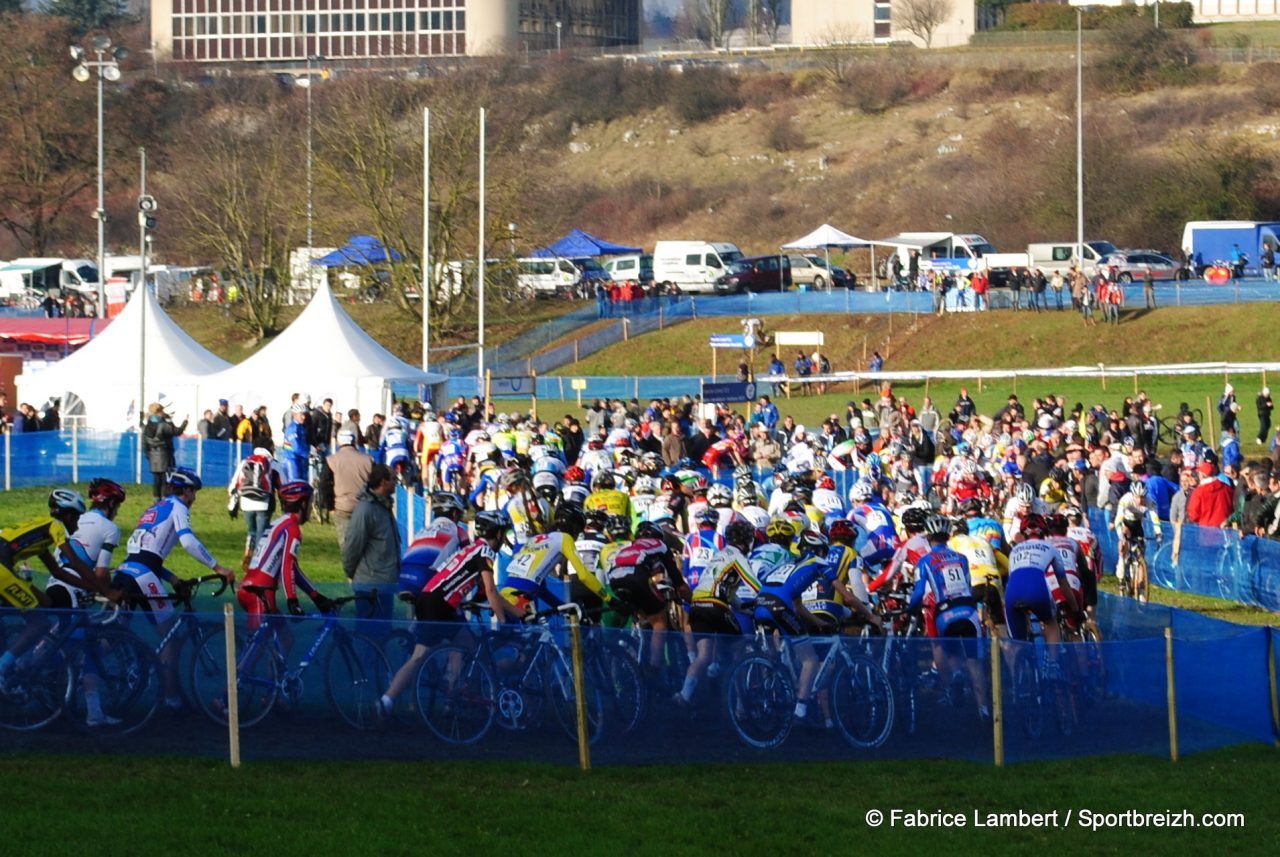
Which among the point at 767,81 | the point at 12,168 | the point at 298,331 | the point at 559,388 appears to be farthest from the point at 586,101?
the point at 298,331

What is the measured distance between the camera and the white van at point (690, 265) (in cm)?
6775

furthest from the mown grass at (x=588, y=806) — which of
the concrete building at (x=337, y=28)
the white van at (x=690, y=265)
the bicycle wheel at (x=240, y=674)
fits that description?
the concrete building at (x=337, y=28)

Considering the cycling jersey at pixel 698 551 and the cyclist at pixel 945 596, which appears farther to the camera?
the cycling jersey at pixel 698 551

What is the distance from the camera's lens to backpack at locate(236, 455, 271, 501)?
20.7 metres

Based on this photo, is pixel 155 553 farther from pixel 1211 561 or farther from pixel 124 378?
pixel 124 378

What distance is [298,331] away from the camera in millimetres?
36781

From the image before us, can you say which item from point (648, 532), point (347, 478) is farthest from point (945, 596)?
point (347, 478)

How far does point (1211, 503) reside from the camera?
75.8 ft

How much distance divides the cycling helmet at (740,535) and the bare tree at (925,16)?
4258 inches

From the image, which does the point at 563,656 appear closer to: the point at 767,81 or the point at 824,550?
the point at 824,550

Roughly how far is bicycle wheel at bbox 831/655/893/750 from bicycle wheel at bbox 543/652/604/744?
148 cm

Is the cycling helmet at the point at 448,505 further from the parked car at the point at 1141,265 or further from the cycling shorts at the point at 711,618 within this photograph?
the parked car at the point at 1141,265

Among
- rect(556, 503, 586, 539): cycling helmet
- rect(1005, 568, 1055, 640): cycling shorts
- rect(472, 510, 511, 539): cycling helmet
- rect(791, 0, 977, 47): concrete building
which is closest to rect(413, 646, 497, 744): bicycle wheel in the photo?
rect(472, 510, 511, 539): cycling helmet

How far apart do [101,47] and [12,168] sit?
4081cm
